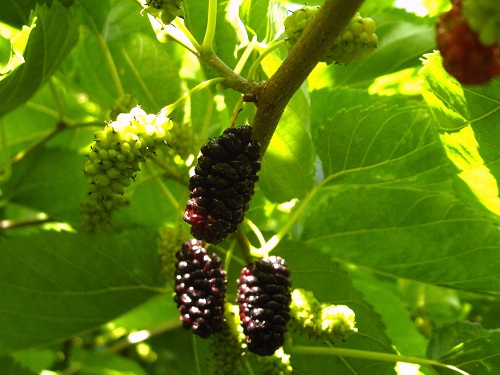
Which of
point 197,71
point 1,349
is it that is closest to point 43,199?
point 1,349

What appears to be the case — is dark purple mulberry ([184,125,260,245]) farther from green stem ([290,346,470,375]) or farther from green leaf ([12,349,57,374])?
green leaf ([12,349,57,374])

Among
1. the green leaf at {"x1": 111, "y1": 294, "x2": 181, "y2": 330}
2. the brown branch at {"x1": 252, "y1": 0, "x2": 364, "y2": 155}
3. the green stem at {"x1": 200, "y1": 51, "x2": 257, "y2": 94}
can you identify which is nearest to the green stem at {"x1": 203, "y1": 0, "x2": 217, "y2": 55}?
the green stem at {"x1": 200, "y1": 51, "x2": 257, "y2": 94}

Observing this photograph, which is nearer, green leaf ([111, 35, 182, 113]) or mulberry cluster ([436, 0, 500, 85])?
mulberry cluster ([436, 0, 500, 85])

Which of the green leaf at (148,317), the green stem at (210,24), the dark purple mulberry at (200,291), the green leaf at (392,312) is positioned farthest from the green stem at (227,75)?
the green leaf at (148,317)

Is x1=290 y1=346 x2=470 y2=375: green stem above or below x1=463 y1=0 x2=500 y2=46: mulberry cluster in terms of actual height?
below

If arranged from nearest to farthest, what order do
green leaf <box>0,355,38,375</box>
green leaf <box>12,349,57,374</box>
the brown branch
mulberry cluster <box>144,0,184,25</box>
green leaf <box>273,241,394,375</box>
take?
the brown branch
mulberry cluster <box>144,0,184,25</box>
green leaf <box>273,241,394,375</box>
green leaf <box>0,355,38,375</box>
green leaf <box>12,349,57,374</box>

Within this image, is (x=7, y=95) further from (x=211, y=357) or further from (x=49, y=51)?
(x=211, y=357)

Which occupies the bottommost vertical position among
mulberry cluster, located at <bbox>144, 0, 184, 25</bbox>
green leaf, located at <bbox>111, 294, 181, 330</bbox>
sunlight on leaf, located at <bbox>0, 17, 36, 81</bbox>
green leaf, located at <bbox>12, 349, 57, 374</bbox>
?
green leaf, located at <bbox>12, 349, 57, 374</bbox>

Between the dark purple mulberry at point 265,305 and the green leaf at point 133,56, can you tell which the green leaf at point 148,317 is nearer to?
the green leaf at point 133,56
